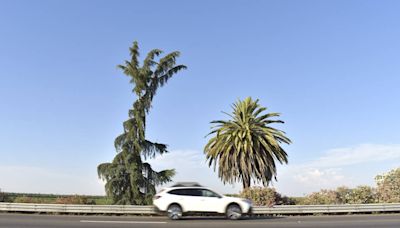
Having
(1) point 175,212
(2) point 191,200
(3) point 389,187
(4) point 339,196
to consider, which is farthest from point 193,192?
(3) point 389,187

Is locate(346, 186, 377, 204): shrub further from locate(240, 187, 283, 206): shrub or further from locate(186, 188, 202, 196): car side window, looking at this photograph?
locate(186, 188, 202, 196): car side window

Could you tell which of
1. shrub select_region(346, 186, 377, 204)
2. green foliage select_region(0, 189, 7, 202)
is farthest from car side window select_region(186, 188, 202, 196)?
green foliage select_region(0, 189, 7, 202)

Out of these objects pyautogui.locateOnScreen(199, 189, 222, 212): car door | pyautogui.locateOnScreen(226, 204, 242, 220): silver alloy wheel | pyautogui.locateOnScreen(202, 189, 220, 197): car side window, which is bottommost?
pyautogui.locateOnScreen(226, 204, 242, 220): silver alloy wheel

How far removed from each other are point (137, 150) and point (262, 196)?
1063 cm

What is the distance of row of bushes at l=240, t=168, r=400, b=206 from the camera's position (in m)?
26.0

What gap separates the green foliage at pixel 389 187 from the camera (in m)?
26.5

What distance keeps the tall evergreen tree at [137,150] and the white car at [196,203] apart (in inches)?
470

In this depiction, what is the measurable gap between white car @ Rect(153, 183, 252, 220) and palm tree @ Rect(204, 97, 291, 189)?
1459 centimetres

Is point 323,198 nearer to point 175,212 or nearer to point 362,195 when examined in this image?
point 362,195

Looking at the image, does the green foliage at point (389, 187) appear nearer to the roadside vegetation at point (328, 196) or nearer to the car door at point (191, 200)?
the roadside vegetation at point (328, 196)

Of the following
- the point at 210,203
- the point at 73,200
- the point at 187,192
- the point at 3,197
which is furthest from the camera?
the point at 3,197

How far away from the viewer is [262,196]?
26.0 metres

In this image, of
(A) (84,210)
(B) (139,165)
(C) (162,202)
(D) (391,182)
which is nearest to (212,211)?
(C) (162,202)

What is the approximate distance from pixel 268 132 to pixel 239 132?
2.64 m
